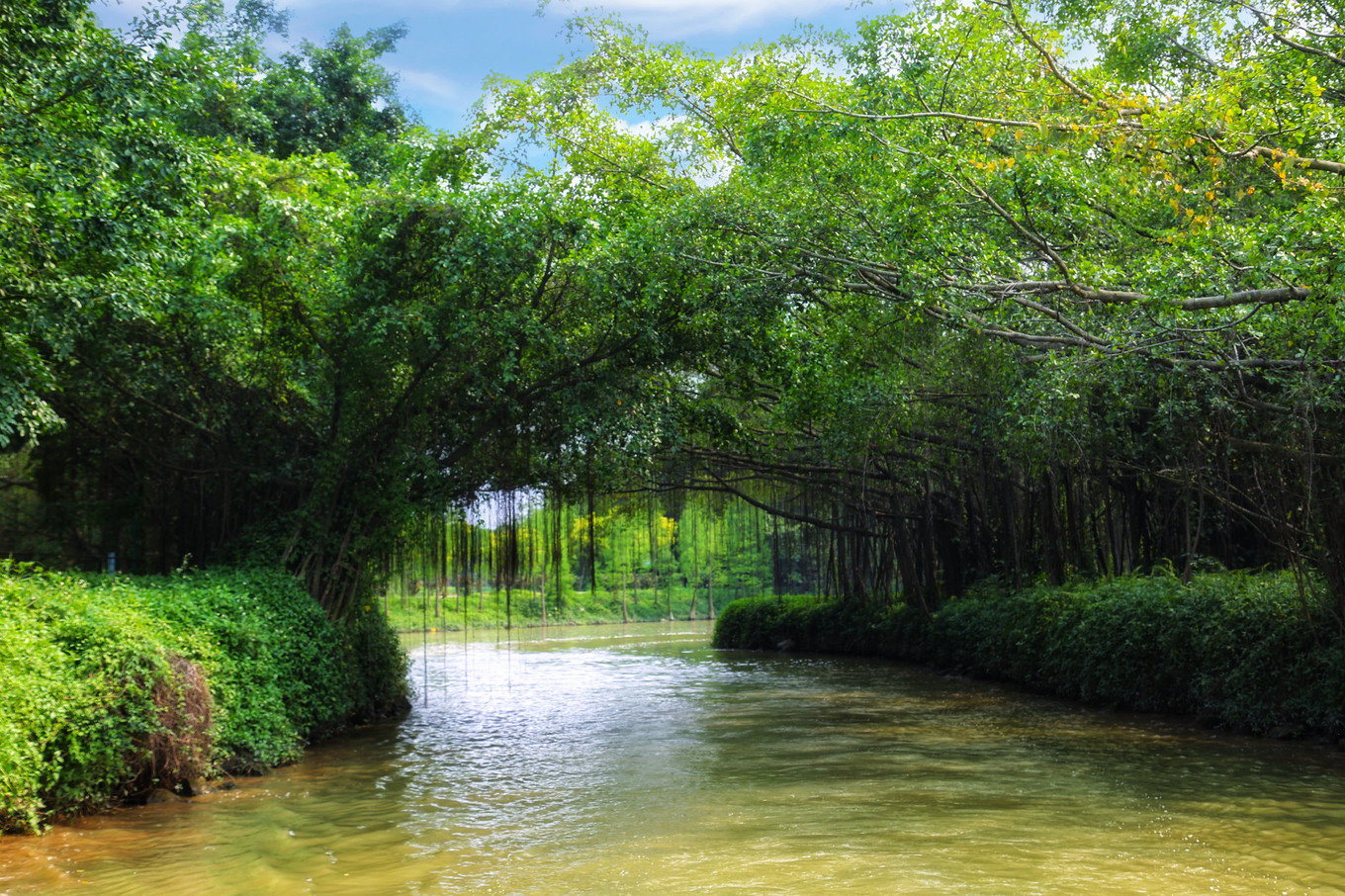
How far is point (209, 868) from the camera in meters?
5.11

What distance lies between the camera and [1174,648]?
973 centimetres

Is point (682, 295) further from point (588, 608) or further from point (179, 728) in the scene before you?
point (588, 608)

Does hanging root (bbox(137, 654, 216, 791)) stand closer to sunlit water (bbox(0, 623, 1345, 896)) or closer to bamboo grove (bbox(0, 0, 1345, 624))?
sunlit water (bbox(0, 623, 1345, 896))

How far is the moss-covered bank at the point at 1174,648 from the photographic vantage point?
27.2 feet

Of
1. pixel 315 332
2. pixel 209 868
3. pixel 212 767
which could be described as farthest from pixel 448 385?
pixel 209 868

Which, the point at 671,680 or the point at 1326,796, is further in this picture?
the point at 671,680

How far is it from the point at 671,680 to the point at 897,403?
6.64m

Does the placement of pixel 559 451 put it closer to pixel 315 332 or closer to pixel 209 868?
pixel 315 332

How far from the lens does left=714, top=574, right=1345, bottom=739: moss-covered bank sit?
829 cm

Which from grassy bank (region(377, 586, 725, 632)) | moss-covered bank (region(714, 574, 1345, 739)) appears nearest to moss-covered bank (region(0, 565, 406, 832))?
moss-covered bank (region(714, 574, 1345, 739))

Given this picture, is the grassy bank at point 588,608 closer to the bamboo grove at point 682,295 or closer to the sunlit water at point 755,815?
the bamboo grove at point 682,295

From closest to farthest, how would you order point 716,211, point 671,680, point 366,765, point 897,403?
point 366,765 → point 716,211 → point 897,403 → point 671,680

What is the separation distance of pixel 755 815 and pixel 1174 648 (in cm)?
570

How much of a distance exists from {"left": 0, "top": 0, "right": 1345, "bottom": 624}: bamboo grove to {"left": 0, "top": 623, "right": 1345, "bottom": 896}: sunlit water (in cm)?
229
